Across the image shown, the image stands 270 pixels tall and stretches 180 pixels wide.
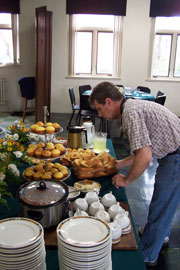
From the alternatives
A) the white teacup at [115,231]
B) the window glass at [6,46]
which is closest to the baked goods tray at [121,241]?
the white teacup at [115,231]

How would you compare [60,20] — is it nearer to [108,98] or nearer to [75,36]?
[75,36]

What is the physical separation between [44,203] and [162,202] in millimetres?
931

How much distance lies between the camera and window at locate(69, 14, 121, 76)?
6719 millimetres

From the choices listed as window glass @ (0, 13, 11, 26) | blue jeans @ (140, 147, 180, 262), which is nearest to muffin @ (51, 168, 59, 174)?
blue jeans @ (140, 147, 180, 262)

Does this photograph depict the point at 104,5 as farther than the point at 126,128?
Yes

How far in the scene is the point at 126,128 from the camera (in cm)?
146

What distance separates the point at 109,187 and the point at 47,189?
1.69ft

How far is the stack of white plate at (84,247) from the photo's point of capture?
0.75 m

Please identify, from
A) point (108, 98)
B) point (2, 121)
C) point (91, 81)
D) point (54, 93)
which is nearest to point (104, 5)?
point (91, 81)

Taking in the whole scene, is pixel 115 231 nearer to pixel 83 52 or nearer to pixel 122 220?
pixel 122 220

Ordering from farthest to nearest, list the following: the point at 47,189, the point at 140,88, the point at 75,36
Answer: the point at 75,36
the point at 140,88
the point at 47,189

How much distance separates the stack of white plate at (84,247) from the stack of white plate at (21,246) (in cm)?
6

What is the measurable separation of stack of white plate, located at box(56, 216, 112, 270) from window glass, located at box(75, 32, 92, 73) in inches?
257

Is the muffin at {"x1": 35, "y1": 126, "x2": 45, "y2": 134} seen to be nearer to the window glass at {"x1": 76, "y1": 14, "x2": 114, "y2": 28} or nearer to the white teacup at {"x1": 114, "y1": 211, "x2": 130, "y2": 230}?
the white teacup at {"x1": 114, "y1": 211, "x2": 130, "y2": 230}
